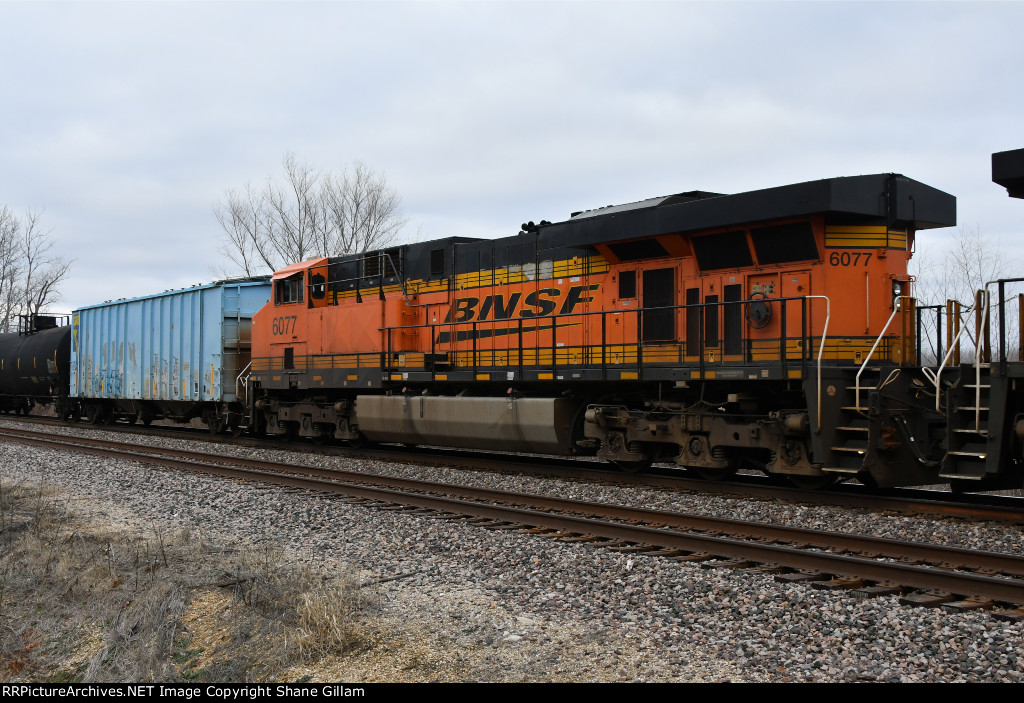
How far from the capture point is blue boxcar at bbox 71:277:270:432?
1972 cm

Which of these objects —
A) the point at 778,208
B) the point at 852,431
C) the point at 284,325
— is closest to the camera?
the point at 852,431

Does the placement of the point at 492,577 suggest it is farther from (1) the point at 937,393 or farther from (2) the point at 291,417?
(2) the point at 291,417

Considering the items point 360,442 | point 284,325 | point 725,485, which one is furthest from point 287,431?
point 725,485

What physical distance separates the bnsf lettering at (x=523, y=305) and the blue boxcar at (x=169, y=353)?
7150 mm

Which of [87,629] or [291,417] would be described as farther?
[291,417]

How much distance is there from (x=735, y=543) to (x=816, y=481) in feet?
11.9

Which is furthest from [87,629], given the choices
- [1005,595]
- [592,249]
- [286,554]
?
[592,249]

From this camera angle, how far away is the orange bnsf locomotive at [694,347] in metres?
9.21

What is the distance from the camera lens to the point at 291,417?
17.1m

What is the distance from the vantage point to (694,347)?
11.2 m

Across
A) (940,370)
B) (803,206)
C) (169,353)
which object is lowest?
(940,370)

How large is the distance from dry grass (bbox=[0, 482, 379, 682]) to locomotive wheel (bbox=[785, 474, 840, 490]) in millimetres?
6070

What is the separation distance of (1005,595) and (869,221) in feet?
18.3

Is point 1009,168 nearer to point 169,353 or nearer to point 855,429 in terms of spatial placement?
point 855,429
